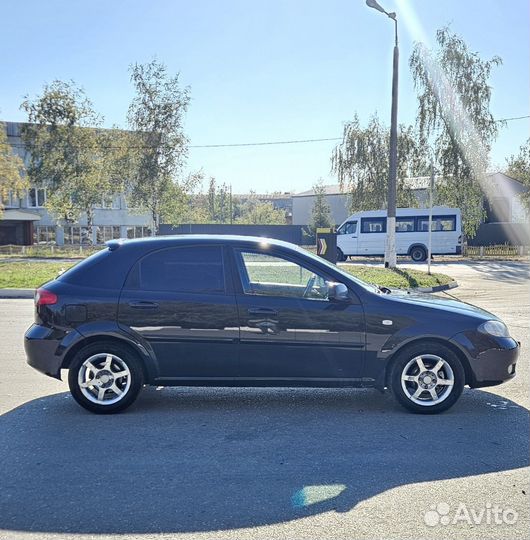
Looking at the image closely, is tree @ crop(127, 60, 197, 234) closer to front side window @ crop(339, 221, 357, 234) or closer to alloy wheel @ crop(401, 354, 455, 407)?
front side window @ crop(339, 221, 357, 234)

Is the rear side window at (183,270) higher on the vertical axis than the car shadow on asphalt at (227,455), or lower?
higher

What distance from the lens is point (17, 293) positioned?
14125 millimetres

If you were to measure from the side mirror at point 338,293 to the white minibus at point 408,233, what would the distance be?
82.5ft

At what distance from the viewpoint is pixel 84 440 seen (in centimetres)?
441

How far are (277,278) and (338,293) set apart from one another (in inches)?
25.4

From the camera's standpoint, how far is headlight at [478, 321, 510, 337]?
5023 millimetres

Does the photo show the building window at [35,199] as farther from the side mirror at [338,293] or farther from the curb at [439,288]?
the side mirror at [338,293]

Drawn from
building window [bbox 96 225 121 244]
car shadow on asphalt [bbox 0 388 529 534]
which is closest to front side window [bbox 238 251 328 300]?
car shadow on asphalt [bbox 0 388 529 534]

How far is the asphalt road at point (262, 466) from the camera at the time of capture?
124 inches

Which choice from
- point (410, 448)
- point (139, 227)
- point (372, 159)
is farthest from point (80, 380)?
point (139, 227)

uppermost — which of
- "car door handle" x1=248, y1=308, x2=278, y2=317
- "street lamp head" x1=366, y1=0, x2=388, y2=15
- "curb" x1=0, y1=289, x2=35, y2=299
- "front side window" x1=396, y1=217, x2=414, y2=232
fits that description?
"street lamp head" x1=366, y1=0, x2=388, y2=15

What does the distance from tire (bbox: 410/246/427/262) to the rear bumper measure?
85.9ft

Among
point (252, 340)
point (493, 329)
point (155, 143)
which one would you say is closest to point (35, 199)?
point (155, 143)

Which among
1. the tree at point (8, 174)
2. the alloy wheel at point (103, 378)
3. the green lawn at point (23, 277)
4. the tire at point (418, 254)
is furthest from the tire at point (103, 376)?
the tire at point (418, 254)
